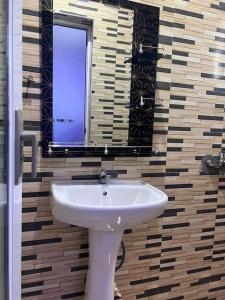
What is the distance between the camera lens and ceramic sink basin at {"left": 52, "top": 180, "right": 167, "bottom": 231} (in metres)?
1.13

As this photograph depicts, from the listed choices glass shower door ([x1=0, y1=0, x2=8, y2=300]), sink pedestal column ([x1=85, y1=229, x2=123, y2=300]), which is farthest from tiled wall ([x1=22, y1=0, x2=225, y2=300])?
glass shower door ([x1=0, y1=0, x2=8, y2=300])

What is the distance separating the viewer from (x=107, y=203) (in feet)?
4.70

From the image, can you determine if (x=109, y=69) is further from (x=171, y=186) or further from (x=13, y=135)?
(x=13, y=135)

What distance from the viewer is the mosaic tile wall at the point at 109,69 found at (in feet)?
4.79

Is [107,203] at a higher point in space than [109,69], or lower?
lower

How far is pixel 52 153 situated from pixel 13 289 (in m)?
0.72

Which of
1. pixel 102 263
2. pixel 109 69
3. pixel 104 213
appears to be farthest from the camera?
pixel 109 69

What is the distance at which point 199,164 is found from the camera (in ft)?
5.85

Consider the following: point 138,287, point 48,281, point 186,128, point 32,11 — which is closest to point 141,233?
point 138,287

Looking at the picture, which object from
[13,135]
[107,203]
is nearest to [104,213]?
[107,203]

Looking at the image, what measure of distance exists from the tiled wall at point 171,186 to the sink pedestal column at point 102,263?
165 millimetres

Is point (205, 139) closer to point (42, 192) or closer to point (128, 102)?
point (128, 102)

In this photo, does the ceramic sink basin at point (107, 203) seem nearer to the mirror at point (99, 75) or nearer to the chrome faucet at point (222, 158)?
the mirror at point (99, 75)

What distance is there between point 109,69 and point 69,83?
0.23m
